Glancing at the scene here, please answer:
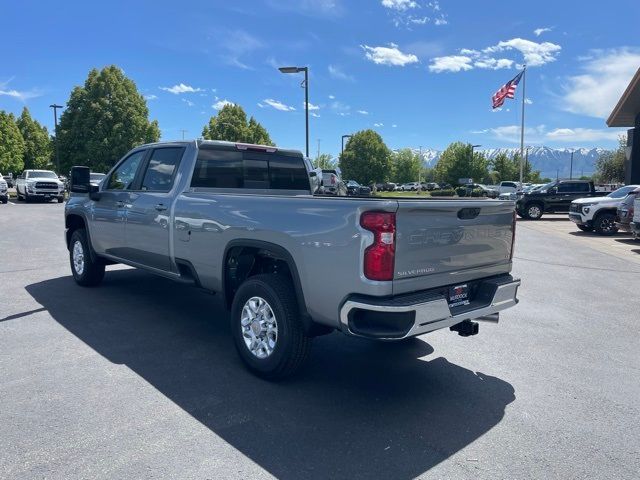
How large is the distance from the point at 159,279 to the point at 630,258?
1061 cm

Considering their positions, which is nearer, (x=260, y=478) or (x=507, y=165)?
(x=260, y=478)

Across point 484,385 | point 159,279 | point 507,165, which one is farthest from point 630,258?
point 507,165

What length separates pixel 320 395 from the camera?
389 cm

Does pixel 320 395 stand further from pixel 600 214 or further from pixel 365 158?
pixel 365 158

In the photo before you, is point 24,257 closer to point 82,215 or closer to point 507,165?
point 82,215

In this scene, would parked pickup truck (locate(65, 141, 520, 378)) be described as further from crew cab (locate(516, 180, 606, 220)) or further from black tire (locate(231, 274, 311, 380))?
crew cab (locate(516, 180, 606, 220))

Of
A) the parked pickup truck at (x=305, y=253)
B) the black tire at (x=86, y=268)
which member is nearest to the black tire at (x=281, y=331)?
the parked pickup truck at (x=305, y=253)

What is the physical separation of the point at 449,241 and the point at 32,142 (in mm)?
76077

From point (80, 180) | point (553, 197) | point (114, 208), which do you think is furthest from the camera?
point (553, 197)

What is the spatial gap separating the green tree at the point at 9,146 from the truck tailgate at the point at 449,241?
57038mm

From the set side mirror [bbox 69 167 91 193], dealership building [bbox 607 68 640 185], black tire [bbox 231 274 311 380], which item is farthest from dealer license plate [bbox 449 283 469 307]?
dealership building [bbox 607 68 640 185]

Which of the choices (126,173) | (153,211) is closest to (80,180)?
(126,173)

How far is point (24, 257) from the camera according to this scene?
9.95 meters

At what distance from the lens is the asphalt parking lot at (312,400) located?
296 cm
